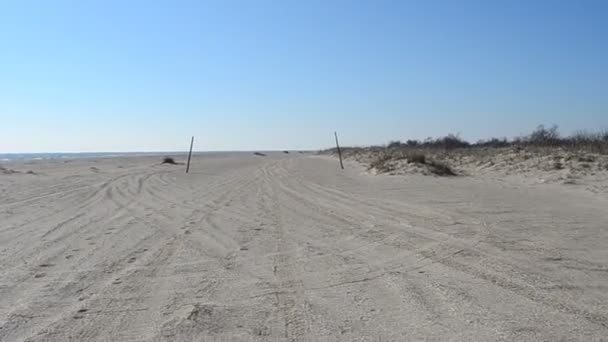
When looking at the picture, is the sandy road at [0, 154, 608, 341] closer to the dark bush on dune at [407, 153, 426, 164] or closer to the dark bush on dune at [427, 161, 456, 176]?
the dark bush on dune at [427, 161, 456, 176]

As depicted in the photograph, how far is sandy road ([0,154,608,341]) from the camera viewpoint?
434 cm

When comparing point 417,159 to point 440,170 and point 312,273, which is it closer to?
point 440,170

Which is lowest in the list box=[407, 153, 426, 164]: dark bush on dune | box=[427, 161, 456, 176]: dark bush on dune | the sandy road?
the sandy road

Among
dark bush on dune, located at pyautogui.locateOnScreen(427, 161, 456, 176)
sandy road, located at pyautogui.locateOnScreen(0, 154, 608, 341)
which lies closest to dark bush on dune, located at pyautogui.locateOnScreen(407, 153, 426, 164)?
dark bush on dune, located at pyautogui.locateOnScreen(427, 161, 456, 176)

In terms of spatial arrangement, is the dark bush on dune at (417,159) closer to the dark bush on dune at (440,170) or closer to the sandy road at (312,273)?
the dark bush on dune at (440,170)

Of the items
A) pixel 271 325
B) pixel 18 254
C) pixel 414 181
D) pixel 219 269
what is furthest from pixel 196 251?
pixel 414 181

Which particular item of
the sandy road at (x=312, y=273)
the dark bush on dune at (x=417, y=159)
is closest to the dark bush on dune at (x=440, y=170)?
the dark bush on dune at (x=417, y=159)

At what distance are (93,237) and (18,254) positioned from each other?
1.49 meters

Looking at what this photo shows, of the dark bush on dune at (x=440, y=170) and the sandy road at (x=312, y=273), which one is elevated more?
the dark bush on dune at (x=440, y=170)

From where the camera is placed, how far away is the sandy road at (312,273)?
434 centimetres

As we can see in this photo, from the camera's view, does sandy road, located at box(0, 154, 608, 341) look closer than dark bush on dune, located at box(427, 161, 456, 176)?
Yes

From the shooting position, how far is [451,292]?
5.20m

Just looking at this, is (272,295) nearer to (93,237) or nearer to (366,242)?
(366,242)

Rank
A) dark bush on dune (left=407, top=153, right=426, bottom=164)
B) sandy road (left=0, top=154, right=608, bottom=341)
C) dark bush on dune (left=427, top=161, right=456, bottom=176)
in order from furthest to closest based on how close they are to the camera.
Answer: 1. dark bush on dune (left=407, top=153, right=426, bottom=164)
2. dark bush on dune (left=427, top=161, right=456, bottom=176)
3. sandy road (left=0, top=154, right=608, bottom=341)
